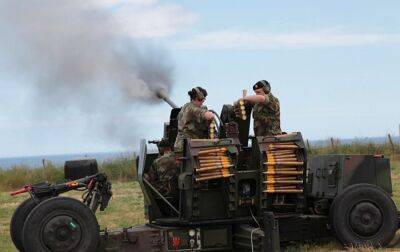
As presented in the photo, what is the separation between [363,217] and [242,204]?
1553 mm

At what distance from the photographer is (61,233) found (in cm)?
799

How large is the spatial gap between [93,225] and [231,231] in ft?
5.53

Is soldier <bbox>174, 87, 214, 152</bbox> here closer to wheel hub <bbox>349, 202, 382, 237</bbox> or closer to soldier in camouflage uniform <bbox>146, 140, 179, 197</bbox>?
soldier in camouflage uniform <bbox>146, 140, 179, 197</bbox>

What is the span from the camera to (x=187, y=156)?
847 centimetres

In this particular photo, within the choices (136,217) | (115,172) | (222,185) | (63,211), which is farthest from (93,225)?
(115,172)

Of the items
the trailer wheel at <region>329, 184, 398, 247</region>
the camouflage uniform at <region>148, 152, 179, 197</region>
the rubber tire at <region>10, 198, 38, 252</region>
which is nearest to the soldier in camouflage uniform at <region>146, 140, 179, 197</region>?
the camouflage uniform at <region>148, 152, 179, 197</region>

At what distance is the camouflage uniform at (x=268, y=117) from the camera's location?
9.16m

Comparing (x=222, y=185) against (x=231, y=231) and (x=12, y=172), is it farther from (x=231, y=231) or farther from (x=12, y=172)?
(x=12, y=172)

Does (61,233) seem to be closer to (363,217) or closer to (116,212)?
(363,217)

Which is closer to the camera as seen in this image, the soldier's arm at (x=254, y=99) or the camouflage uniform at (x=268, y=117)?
the soldier's arm at (x=254, y=99)

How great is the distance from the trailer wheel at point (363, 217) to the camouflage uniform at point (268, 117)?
116 cm

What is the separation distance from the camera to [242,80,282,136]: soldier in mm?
9164

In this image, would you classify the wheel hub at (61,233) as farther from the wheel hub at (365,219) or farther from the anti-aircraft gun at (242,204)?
the wheel hub at (365,219)

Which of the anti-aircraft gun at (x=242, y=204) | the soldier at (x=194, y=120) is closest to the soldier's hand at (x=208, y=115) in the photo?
the soldier at (x=194, y=120)
